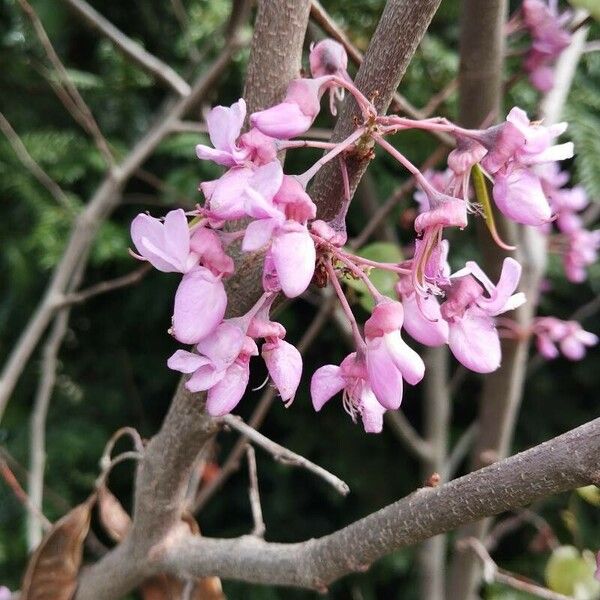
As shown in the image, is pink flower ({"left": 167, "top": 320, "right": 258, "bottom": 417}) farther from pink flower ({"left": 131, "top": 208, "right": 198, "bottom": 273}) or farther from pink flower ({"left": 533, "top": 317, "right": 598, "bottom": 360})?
pink flower ({"left": 533, "top": 317, "right": 598, "bottom": 360})

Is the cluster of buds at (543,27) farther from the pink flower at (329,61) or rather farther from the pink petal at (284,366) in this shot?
the pink petal at (284,366)

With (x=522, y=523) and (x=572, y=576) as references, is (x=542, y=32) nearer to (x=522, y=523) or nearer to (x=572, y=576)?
(x=572, y=576)

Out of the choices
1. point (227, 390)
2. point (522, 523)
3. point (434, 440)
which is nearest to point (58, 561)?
point (227, 390)

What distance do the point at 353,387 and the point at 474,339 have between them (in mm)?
76

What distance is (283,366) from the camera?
413 mm

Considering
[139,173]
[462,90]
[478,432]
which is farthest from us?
[139,173]

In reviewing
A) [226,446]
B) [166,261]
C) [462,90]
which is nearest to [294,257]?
[166,261]

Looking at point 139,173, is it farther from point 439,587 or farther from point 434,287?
point 434,287

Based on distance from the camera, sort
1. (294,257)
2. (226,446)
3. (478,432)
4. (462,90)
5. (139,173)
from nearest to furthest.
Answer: (294,257) < (462,90) < (478,432) < (139,173) < (226,446)

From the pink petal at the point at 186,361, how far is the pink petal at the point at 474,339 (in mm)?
142

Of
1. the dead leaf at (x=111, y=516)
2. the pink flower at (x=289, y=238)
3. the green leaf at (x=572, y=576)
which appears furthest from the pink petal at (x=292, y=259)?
the green leaf at (x=572, y=576)

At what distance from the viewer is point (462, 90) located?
0.80 meters

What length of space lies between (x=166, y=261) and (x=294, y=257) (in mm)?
74

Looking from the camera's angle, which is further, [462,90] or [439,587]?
[439,587]
